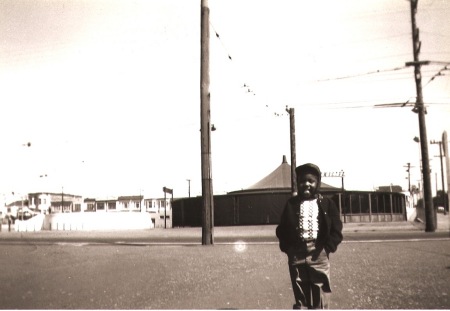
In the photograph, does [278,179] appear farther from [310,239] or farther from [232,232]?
[310,239]

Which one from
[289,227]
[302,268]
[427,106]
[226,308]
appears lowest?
[226,308]

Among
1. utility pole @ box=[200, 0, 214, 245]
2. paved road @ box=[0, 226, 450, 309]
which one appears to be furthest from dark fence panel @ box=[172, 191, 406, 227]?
paved road @ box=[0, 226, 450, 309]

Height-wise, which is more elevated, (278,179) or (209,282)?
(278,179)

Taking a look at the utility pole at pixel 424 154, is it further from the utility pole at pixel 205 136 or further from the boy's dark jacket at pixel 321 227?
the boy's dark jacket at pixel 321 227

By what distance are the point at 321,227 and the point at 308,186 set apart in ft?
1.26

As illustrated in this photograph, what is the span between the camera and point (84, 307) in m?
5.79

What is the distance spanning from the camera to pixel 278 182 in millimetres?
47125

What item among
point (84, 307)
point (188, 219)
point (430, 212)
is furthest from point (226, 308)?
point (188, 219)

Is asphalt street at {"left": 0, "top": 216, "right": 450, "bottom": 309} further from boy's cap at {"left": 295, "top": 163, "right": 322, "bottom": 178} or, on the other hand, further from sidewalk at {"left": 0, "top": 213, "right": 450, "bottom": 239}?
sidewalk at {"left": 0, "top": 213, "right": 450, "bottom": 239}

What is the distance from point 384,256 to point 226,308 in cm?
641

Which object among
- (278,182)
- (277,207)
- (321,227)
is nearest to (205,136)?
(321,227)

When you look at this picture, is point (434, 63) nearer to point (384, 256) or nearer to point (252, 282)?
point (384, 256)

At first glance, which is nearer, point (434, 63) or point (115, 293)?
point (115, 293)

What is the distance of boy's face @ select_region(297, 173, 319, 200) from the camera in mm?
4367
